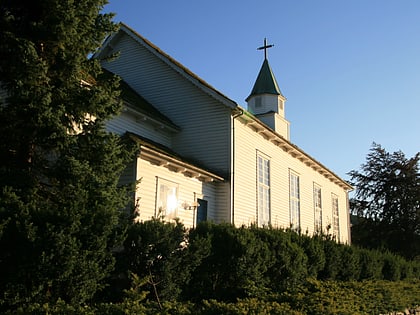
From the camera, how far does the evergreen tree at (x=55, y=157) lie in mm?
6930

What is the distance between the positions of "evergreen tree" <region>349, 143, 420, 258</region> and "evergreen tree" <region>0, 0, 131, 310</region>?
3126 cm

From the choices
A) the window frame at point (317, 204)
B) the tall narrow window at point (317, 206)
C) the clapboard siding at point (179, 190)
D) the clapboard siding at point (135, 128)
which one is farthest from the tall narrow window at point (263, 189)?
the tall narrow window at point (317, 206)

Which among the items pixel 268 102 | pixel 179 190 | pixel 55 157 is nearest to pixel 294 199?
pixel 268 102

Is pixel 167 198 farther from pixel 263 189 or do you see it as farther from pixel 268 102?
pixel 268 102

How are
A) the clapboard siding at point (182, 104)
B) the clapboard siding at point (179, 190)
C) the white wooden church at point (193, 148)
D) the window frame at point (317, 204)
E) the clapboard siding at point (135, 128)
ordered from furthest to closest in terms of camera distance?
1. the window frame at point (317, 204)
2. the clapboard siding at point (182, 104)
3. the clapboard siding at point (135, 128)
4. the white wooden church at point (193, 148)
5. the clapboard siding at point (179, 190)

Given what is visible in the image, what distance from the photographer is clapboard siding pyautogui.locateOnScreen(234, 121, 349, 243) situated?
1878 cm

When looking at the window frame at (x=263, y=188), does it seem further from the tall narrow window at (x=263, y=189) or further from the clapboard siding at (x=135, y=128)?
the clapboard siding at (x=135, y=128)

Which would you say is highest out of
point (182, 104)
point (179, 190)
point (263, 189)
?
point (182, 104)

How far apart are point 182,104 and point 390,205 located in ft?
82.5

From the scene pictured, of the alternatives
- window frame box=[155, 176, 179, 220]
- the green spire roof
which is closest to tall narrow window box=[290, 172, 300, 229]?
the green spire roof

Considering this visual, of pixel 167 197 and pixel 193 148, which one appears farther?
pixel 193 148

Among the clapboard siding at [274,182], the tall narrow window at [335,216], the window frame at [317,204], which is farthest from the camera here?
the tall narrow window at [335,216]

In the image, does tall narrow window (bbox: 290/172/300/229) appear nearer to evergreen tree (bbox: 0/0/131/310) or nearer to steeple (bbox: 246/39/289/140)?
steeple (bbox: 246/39/289/140)

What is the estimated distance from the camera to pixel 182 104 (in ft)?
64.1
